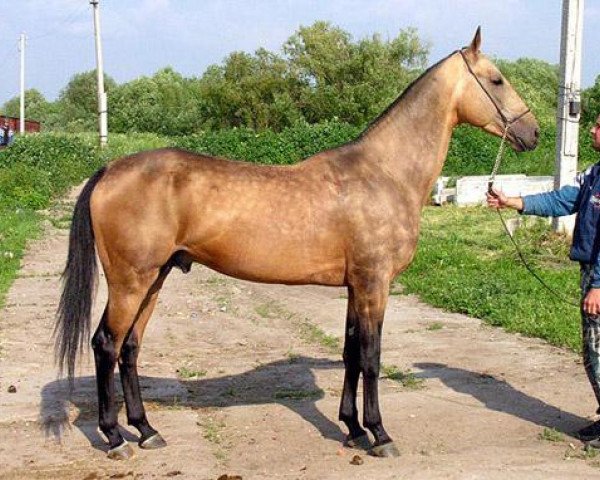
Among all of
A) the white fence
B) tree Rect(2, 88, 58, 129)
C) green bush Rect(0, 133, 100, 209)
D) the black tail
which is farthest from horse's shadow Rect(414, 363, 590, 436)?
tree Rect(2, 88, 58, 129)

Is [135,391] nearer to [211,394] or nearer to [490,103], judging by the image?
[211,394]

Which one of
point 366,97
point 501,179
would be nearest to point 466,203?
point 501,179

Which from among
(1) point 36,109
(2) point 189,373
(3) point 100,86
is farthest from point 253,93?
(1) point 36,109

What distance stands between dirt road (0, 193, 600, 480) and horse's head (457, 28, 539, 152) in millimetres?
1901

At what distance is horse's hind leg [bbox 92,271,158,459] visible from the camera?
5223 mm

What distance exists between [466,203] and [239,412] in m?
14.4

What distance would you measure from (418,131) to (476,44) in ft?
2.13

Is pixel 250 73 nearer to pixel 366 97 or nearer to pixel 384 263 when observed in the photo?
pixel 366 97

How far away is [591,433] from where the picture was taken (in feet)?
17.9

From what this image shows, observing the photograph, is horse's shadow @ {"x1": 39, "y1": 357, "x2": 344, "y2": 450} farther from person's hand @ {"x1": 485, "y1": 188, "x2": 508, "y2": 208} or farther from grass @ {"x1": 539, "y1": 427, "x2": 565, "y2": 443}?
person's hand @ {"x1": 485, "y1": 188, "x2": 508, "y2": 208}

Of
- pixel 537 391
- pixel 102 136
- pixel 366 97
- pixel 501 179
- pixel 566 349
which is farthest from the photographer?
pixel 366 97

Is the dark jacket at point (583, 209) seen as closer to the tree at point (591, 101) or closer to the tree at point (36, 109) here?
the tree at point (591, 101)

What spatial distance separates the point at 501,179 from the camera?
19.4 meters

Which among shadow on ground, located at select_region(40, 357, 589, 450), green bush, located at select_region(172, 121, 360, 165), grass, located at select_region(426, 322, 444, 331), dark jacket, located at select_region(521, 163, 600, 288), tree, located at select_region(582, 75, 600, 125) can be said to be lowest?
shadow on ground, located at select_region(40, 357, 589, 450)
